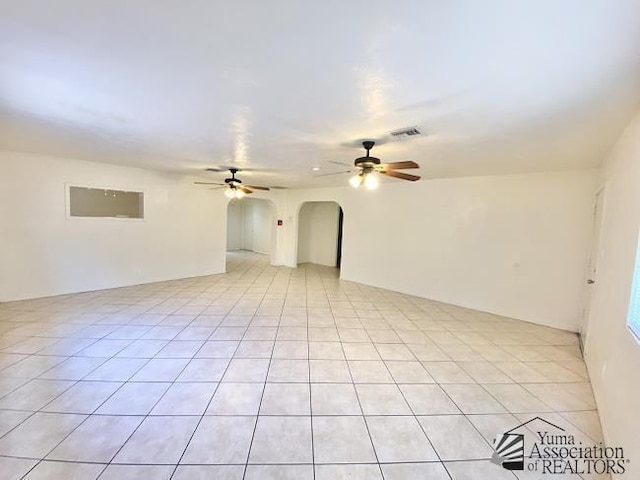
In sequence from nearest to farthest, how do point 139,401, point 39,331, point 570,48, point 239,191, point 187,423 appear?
point 570,48 < point 187,423 < point 139,401 < point 39,331 < point 239,191

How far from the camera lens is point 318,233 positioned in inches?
400

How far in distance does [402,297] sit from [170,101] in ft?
17.4

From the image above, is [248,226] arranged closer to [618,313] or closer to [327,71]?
[327,71]

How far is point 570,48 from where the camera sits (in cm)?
152

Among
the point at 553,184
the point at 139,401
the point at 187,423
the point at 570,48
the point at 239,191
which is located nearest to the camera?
the point at 570,48

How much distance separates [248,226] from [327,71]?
11.4m

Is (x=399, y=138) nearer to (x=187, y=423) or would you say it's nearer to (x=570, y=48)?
(x=570, y=48)

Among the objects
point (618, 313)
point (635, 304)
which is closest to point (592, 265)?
point (618, 313)

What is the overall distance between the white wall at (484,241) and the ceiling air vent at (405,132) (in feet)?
10.0

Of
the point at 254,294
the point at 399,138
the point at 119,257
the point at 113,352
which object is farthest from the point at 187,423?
the point at 119,257

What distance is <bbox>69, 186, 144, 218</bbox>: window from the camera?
5.60 meters
